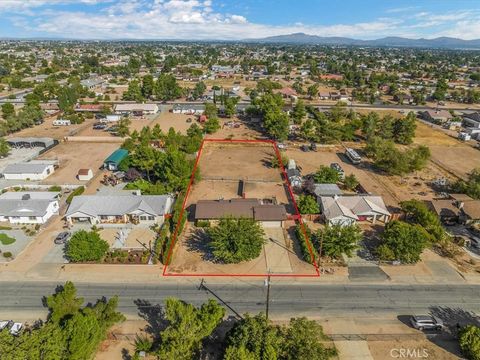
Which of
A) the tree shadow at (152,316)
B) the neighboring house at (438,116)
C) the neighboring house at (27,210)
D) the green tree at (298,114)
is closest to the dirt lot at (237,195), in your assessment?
the tree shadow at (152,316)

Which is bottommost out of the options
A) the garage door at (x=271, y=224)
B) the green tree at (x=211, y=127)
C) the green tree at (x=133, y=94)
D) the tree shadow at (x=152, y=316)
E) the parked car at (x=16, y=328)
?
the tree shadow at (x=152, y=316)

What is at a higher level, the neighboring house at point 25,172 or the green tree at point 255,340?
the green tree at point 255,340

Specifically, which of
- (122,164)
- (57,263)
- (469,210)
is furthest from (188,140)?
(469,210)

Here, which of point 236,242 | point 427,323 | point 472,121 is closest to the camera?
point 427,323

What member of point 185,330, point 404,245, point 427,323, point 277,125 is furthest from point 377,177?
point 185,330

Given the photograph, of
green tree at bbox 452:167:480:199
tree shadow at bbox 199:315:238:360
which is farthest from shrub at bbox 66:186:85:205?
green tree at bbox 452:167:480:199

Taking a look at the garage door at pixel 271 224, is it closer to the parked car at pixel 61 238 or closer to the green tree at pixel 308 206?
the green tree at pixel 308 206

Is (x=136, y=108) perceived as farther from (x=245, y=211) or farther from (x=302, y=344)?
(x=302, y=344)
